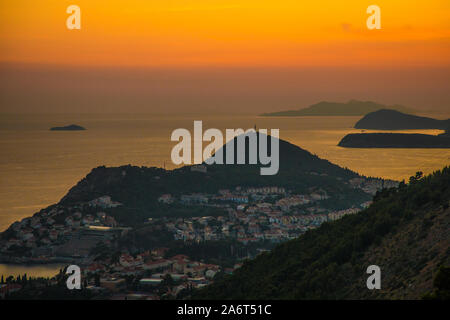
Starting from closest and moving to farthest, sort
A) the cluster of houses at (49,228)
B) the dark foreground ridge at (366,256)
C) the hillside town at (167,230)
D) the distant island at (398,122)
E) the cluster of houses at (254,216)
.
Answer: the dark foreground ridge at (366,256) < the hillside town at (167,230) < the cluster of houses at (49,228) < the cluster of houses at (254,216) < the distant island at (398,122)

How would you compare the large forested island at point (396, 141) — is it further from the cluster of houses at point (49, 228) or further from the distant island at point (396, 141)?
the cluster of houses at point (49, 228)

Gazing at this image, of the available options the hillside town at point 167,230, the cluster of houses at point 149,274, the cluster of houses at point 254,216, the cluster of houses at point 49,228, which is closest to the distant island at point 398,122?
the hillside town at point 167,230

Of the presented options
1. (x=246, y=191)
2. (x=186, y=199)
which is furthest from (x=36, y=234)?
(x=246, y=191)

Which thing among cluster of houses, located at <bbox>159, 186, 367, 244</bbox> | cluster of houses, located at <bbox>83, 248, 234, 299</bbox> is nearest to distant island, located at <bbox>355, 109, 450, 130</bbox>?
cluster of houses, located at <bbox>159, 186, 367, 244</bbox>

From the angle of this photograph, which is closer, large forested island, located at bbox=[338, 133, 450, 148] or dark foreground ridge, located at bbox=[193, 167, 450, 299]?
dark foreground ridge, located at bbox=[193, 167, 450, 299]

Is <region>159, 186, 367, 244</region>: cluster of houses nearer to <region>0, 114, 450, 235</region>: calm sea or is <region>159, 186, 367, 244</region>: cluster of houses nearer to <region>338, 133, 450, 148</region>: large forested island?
<region>0, 114, 450, 235</region>: calm sea
